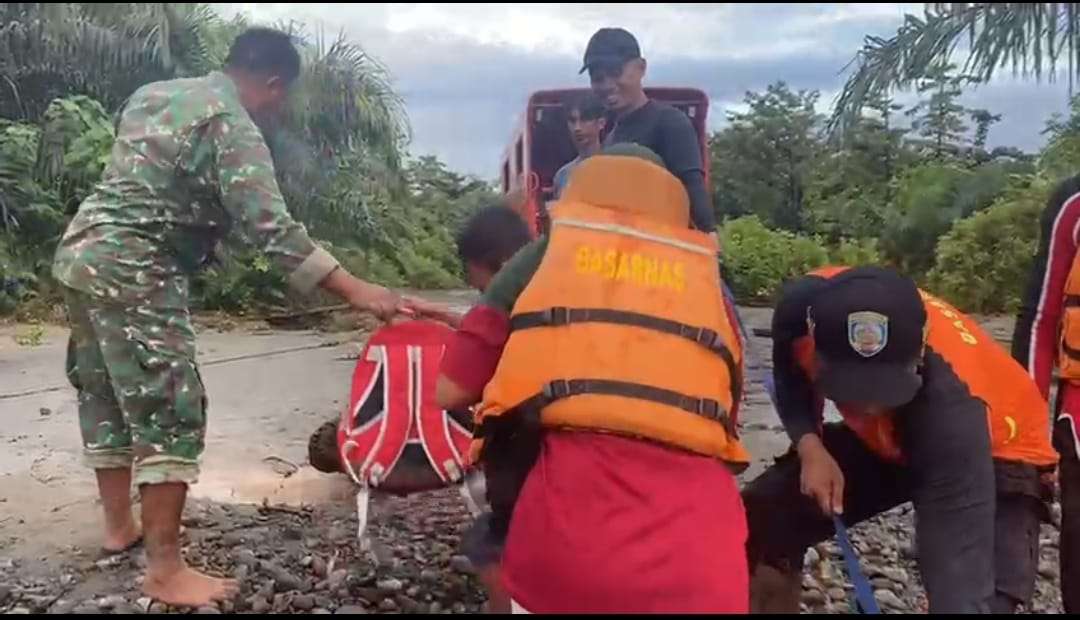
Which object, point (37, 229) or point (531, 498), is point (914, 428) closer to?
point (531, 498)

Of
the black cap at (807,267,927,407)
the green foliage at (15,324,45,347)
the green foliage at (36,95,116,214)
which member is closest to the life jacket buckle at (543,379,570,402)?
the black cap at (807,267,927,407)

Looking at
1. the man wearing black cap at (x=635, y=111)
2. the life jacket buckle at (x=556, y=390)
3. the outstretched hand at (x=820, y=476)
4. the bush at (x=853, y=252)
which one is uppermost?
the man wearing black cap at (x=635, y=111)

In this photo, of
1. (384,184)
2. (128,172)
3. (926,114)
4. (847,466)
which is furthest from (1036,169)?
(128,172)

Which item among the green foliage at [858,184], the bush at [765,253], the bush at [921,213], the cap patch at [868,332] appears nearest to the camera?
the cap patch at [868,332]

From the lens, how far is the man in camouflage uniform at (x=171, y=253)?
2.45 metres

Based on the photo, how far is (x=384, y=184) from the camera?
1043 cm

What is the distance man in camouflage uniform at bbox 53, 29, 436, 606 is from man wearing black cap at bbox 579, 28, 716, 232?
1.12 metres

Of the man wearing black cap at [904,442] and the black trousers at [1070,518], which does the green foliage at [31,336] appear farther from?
the black trousers at [1070,518]

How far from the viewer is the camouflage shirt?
2441 mm

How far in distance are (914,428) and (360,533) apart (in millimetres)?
1448

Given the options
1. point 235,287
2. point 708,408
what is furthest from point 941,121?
point 708,408

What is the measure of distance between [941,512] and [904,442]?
14 cm

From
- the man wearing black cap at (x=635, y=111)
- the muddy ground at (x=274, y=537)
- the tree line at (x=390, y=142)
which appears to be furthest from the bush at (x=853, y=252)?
the man wearing black cap at (x=635, y=111)

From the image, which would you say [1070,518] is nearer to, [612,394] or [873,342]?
[873,342]
